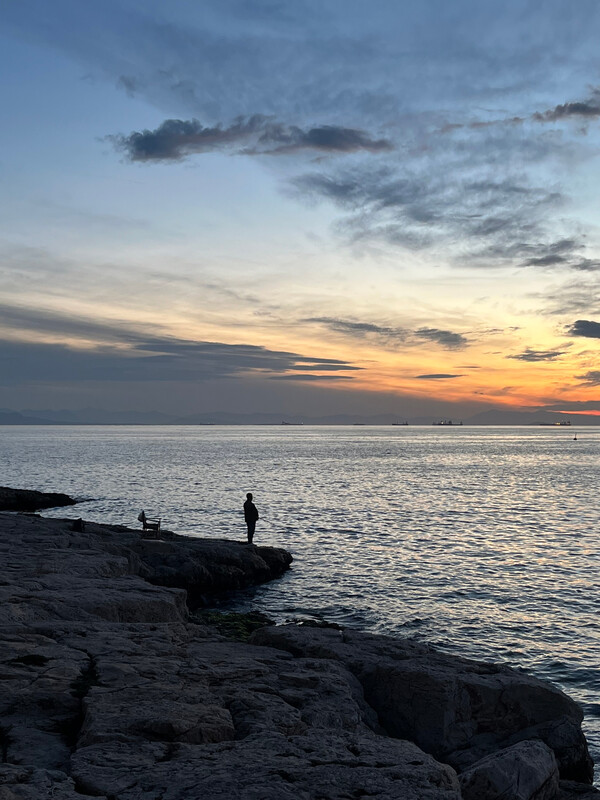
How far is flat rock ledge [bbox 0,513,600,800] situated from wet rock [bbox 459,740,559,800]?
2 cm

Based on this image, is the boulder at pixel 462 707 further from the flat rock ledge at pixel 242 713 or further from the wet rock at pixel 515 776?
the wet rock at pixel 515 776

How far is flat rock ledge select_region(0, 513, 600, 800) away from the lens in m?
7.58

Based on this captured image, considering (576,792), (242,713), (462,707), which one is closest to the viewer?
(242,713)

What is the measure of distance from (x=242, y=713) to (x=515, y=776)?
13.9ft

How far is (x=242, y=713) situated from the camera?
9.76 meters

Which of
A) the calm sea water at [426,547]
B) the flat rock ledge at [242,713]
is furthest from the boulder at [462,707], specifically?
the calm sea water at [426,547]

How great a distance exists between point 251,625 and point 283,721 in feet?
41.4

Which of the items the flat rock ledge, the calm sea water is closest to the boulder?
the flat rock ledge

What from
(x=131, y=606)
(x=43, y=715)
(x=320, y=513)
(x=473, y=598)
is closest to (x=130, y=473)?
(x=320, y=513)

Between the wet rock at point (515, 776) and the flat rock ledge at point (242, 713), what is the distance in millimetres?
25

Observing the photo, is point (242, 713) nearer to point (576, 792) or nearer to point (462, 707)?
point (462, 707)

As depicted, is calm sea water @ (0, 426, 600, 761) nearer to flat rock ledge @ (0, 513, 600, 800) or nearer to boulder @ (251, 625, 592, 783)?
boulder @ (251, 625, 592, 783)

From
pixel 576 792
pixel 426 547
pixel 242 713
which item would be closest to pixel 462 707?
pixel 576 792

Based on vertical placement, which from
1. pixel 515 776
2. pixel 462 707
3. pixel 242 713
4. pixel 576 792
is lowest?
pixel 576 792
